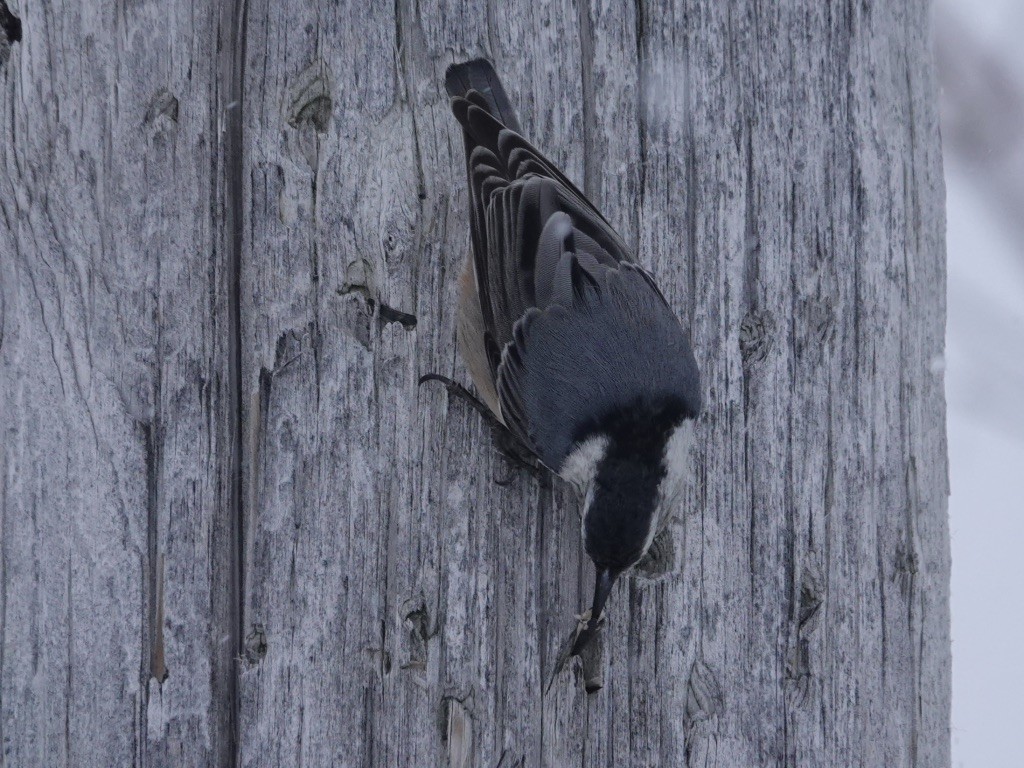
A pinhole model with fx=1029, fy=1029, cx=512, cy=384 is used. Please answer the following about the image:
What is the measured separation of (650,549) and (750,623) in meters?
0.23

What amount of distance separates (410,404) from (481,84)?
0.64 meters

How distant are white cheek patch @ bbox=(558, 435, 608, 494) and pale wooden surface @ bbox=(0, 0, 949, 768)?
58 millimetres

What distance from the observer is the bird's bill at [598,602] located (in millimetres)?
1845

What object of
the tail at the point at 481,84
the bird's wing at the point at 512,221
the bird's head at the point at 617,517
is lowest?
Answer: the bird's head at the point at 617,517

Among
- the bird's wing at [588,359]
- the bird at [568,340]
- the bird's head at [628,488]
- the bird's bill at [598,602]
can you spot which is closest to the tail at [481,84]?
the bird at [568,340]

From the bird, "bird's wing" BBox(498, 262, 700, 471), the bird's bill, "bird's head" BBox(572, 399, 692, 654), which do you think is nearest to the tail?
the bird

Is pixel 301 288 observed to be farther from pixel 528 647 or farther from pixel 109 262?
pixel 528 647

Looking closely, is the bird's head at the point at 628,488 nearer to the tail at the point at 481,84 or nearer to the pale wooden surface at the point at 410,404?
the pale wooden surface at the point at 410,404

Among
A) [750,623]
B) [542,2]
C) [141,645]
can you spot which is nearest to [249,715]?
[141,645]

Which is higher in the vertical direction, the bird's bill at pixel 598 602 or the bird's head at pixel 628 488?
the bird's head at pixel 628 488

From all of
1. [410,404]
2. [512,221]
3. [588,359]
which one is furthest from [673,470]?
[512,221]

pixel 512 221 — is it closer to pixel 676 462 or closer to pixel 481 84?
pixel 481 84

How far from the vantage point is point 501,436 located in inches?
78.5

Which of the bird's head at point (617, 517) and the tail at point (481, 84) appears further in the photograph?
the tail at point (481, 84)
